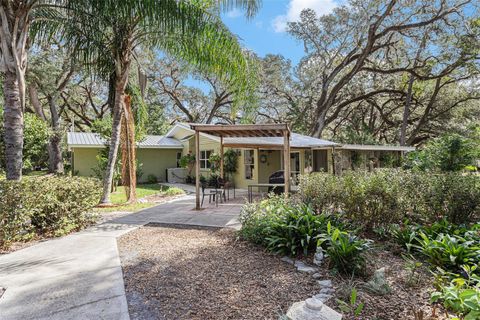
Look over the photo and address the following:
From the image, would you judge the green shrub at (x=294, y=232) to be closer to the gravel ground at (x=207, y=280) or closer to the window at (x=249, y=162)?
the gravel ground at (x=207, y=280)

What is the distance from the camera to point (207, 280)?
3.83m

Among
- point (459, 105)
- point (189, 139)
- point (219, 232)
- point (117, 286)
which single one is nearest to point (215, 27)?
point (219, 232)

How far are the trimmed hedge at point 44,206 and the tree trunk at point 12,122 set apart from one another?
0.37m

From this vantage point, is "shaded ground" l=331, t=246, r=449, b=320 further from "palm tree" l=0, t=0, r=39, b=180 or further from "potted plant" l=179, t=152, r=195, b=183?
"potted plant" l=179, t=152, r=195, b=183

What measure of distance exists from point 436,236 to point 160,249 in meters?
4.79

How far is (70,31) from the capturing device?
23.1 feet

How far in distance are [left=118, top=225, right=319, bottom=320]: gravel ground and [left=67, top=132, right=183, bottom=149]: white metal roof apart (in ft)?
41.1

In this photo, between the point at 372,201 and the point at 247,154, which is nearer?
the point at 372,201

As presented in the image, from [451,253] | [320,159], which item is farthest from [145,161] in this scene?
[451,253]

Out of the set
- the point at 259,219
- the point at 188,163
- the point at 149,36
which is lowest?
the point at 259,219

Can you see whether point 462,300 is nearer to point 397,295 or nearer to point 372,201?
point 397,295

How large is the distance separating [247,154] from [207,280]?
10.9 m

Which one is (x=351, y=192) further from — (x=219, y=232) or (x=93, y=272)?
(x=93, y=272)

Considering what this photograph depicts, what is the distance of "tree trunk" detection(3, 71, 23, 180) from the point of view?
17.5ft
